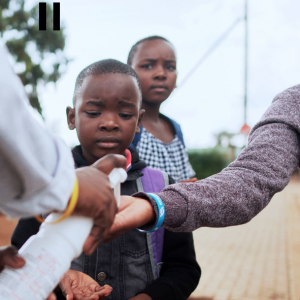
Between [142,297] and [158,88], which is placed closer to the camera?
[142,297]

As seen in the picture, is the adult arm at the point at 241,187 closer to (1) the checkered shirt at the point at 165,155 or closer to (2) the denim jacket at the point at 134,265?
→ (2) the denim jacket at the point at 134,265

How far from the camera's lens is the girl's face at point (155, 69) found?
2971 millimetres

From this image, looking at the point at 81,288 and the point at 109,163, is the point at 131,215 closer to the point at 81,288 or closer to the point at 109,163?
the point at 109,163

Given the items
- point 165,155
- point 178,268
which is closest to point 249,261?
point 165,155

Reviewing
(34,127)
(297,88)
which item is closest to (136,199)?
(34,127)

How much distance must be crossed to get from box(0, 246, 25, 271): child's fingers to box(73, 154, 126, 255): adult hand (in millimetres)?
171

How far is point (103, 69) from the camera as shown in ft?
6.57

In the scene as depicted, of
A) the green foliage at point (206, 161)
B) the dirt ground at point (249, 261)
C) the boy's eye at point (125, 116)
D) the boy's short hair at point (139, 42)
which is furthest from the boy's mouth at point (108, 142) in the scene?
the green foliage at point (206, 161)

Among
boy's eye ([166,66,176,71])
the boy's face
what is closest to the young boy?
the boy's face

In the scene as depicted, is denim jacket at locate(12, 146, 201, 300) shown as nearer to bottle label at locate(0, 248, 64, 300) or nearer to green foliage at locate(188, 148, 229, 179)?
bottle label at locate(0, 248, 64, 300)

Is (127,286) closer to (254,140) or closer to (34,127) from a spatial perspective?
(254,140)

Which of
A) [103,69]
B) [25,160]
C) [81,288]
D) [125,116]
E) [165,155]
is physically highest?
[103,69]

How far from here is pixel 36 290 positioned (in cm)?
94

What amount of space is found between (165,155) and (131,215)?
1.50m
